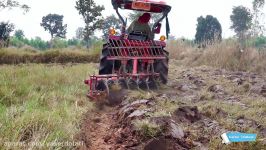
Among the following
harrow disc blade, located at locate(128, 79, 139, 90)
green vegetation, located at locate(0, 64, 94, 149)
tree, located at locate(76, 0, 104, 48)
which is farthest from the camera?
tree, located at locate(76, 0, 104, 48)

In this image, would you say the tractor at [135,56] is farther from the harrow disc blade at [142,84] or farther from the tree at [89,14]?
the tree at [89,14]

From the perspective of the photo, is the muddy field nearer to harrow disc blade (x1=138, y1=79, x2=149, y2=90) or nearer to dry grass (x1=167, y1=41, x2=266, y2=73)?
harrow disc blade (x1=138, y1=79, x2=149, y2=90)

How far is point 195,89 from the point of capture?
7.41 meters

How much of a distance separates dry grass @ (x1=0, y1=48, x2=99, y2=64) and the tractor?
21.0 ft

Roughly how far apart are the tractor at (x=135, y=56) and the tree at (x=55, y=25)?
29878 millimetres

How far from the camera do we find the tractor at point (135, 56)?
7219 millimetres

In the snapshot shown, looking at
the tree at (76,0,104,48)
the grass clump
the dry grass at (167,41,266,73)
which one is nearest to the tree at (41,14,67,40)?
the tree at (76,0,104,48)

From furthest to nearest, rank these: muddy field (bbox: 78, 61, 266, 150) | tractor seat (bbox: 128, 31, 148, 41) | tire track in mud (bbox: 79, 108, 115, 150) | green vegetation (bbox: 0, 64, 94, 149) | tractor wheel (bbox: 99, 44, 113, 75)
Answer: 1. tractor seat (bbox: 128, 31, 148, 41)
2. tractor wheel (bbox: 99, 44, 113, 75)
3. tire track in mud (bbox: 79, 108, 115, 150)
4. muddy field (bbox: 78, 61, 266, 150)
5. green vegetation (bbox: 0, 64, 94, 149)

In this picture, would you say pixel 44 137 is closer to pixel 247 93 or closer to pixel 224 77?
pixel 247 93

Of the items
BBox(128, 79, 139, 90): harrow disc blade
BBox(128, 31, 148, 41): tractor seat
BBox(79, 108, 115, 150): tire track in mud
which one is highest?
BBox(128, 31, 148, 41): tractor seat

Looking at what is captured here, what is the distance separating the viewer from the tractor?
722 cm

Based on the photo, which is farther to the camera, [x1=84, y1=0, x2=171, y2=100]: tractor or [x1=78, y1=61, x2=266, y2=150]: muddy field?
[x1=84, y1=0, x2=171, y2=100]: tractor

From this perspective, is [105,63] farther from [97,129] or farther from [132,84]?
[97,129]

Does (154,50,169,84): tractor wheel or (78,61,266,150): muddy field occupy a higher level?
(154,50,169,84): tractor wheel
